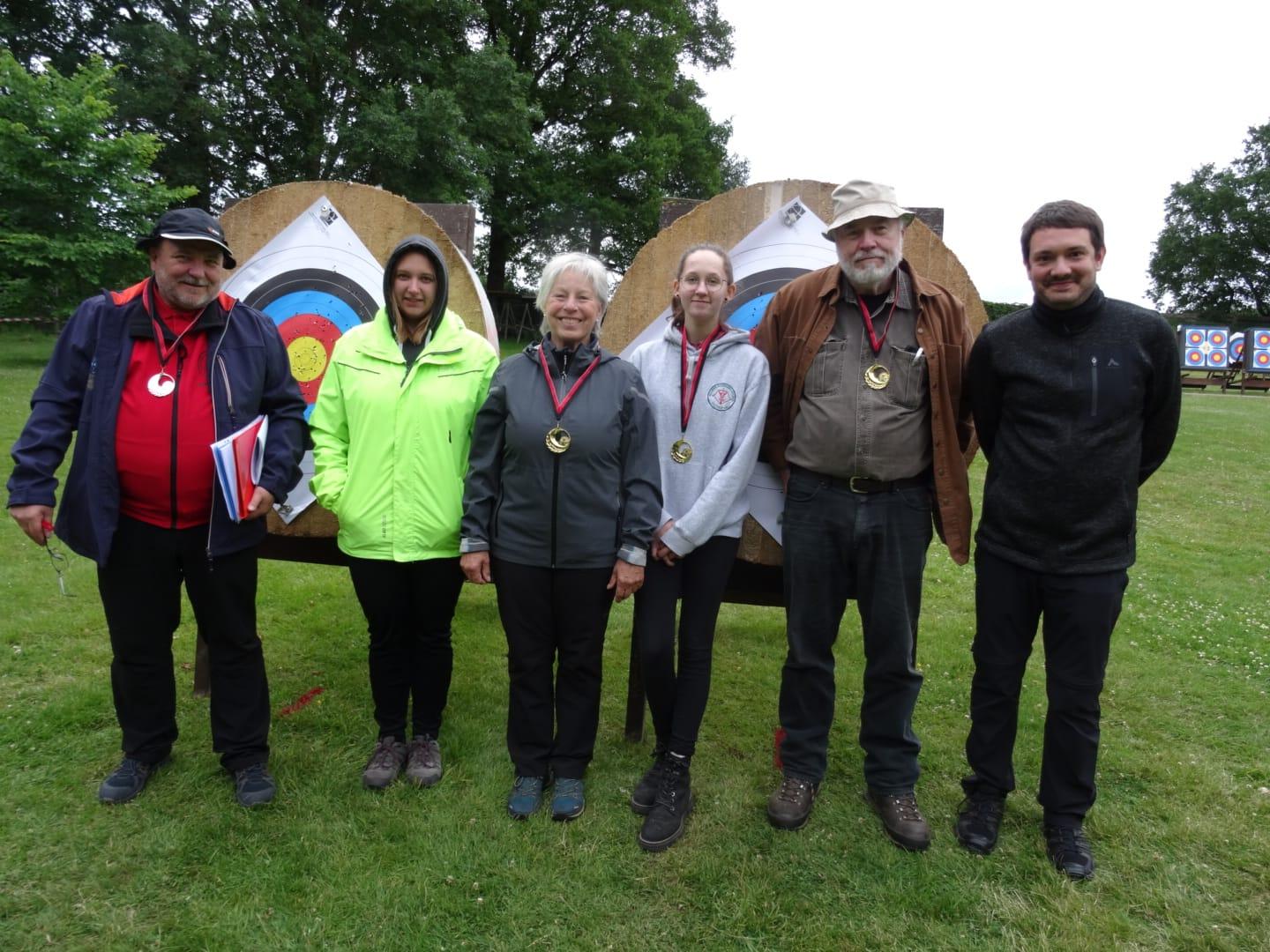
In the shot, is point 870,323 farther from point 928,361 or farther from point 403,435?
point 403,435

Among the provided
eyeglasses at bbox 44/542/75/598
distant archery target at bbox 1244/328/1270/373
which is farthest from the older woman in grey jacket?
distant archery target at bbox 1244/328/1270/373

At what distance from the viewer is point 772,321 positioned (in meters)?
2.85

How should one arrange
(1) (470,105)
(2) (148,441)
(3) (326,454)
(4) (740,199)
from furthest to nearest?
1. (1) (470,105)
2. (4) (740,199)
3. (3) (326,454)
4. (2) (148,441)

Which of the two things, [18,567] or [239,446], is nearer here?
[239,446]

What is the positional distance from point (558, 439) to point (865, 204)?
4.17 ft

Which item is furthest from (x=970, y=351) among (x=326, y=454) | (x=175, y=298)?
(x=175, y=298)

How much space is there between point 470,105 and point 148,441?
61.0ft

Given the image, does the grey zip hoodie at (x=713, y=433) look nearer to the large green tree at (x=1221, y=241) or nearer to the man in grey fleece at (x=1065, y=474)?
the man in grey fleece at (x=1065, y=474)

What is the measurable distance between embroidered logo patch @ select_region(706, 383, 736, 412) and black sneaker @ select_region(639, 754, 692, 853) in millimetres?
1287

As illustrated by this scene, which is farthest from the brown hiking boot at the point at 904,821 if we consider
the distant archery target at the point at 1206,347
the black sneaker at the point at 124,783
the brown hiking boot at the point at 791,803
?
the distant archery target at the point at 1206,347

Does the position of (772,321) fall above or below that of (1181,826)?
above

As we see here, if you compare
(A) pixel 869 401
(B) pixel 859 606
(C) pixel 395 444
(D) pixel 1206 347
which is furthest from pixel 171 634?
(D) pixel 1206 347

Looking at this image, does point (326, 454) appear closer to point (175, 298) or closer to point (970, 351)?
point (175, 298)

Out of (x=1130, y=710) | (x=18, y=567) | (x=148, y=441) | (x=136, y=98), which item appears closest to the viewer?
(x=148, y=441)
